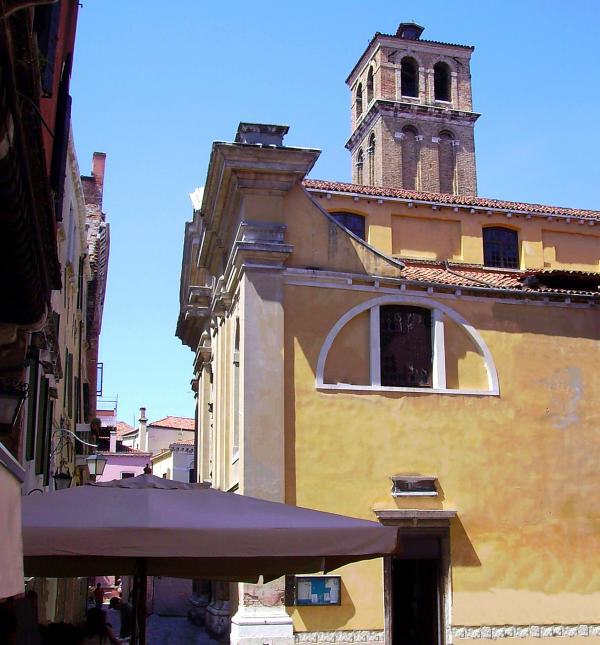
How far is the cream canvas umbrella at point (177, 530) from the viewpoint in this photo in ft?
20.2

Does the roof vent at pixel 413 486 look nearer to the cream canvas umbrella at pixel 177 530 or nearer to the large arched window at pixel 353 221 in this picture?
the cream canvas umbrella at pixel 177 530

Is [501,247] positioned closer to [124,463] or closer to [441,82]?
[441,82]

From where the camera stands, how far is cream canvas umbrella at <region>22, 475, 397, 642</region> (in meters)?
6.17

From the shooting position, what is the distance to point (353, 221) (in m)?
24.5

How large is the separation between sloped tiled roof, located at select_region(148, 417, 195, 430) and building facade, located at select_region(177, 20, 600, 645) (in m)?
47.3

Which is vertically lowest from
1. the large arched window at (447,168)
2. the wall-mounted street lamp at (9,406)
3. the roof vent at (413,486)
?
the roof vent at (413,486)

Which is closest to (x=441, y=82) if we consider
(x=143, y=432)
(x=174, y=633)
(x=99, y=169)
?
(x=99, y=169)

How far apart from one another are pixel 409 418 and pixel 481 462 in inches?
59.7

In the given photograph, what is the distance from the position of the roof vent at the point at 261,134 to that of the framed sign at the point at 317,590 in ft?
25.0

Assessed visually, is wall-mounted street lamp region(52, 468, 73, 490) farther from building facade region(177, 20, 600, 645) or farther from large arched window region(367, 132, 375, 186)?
large arched window region(367, 132, 375, 186)

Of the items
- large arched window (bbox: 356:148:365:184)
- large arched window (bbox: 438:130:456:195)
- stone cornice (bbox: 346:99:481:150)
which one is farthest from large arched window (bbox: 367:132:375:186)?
large arched window (bbox: 438:130:456:195)

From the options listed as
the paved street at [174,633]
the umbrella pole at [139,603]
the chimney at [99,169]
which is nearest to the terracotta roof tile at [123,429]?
the chimney at [99,169]

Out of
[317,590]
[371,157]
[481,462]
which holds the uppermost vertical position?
[371,157]

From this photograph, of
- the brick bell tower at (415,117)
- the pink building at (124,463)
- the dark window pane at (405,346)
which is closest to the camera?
the dark window pane at (405,346)
